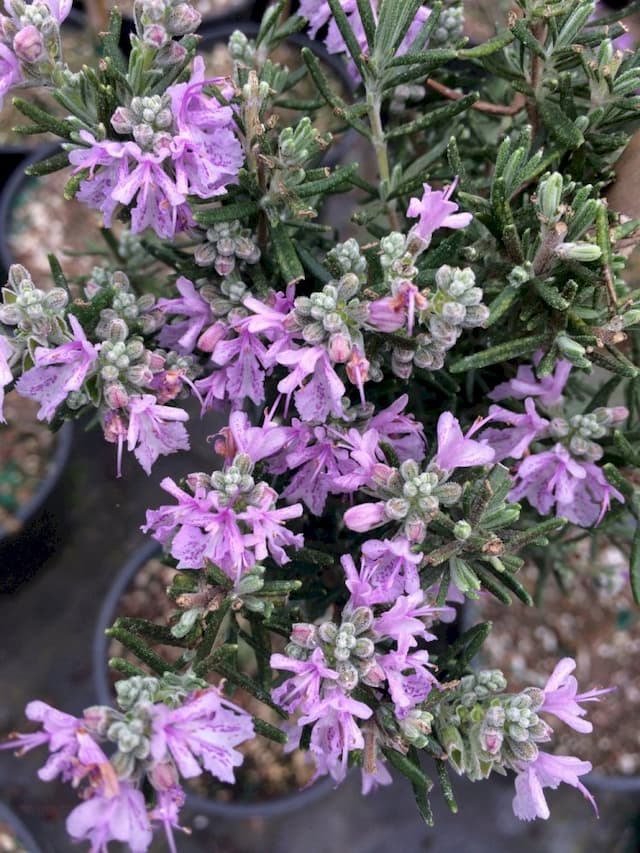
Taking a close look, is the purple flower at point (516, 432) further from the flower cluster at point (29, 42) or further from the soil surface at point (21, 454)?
the soil surface at point (21, 454)

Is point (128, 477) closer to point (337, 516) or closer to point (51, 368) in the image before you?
point (337, 516)

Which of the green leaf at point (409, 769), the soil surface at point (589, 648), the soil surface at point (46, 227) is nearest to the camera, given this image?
the green leaf at point (409, 769)

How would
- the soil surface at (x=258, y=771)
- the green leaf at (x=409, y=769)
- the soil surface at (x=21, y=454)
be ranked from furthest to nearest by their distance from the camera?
the soil surface at (x=21, y=454) → the soil surface at (x=258, y=771) → the green leaf at (x=409, y=769)

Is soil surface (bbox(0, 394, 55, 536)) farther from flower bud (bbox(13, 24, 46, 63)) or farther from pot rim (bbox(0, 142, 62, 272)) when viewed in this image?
flower bud (bbox(13, 24, 46, 63))

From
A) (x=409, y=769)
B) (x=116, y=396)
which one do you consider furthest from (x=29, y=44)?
(x=409, y=769)

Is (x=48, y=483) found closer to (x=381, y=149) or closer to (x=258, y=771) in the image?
(x=258, y=771)

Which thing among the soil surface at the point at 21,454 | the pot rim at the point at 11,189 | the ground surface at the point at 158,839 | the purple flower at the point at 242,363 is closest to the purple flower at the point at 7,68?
the purple flower at the point at 242,363

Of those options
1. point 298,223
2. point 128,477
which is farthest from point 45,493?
point 298,223
